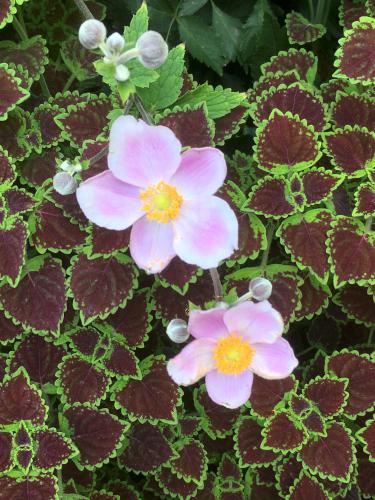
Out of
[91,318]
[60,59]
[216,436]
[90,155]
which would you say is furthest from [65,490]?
[60,59]

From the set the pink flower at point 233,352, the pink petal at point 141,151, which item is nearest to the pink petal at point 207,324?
the pink flower at point 233,352

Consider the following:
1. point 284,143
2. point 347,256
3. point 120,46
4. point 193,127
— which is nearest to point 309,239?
point 347,256

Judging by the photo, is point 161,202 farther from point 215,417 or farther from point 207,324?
point 215,417

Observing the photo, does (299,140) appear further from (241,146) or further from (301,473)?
(301,473)

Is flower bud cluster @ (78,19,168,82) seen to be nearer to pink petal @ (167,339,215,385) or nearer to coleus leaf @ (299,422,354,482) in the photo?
pink petal @ (167,339,215,385)

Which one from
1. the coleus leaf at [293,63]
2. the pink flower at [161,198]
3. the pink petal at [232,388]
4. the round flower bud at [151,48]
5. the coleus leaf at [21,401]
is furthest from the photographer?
the coleus leaf at [293,63]

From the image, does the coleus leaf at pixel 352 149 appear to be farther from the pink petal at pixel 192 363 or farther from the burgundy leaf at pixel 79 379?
the burgundy leaf at pixel 79 379
